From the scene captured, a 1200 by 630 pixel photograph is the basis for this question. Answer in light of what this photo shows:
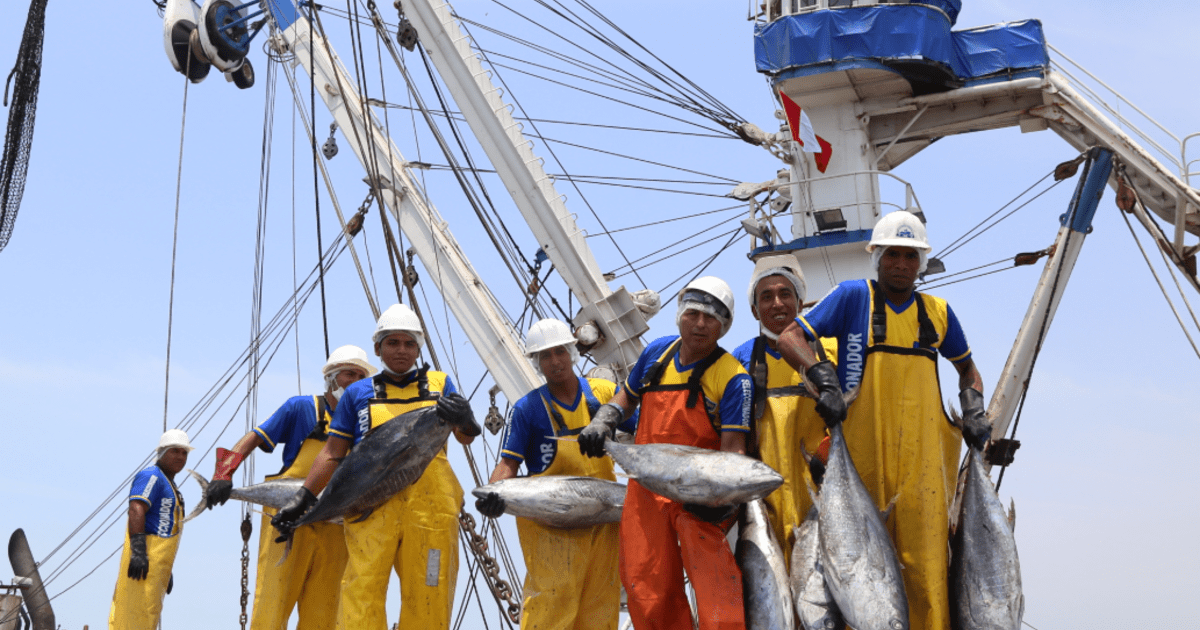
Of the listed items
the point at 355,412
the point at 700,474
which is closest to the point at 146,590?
the point at 355,412

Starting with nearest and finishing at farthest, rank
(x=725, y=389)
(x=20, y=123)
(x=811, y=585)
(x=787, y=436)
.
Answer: (x=811, y=585) < (x=725, y=389) < (x=787, y=436) < (x=20, y=123)

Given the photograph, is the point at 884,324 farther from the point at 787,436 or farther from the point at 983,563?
the point at 983,563

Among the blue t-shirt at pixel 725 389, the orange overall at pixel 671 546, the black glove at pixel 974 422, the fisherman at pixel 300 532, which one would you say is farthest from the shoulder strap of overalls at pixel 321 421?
the black glove at pixel 974 422

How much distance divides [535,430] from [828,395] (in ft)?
6.05

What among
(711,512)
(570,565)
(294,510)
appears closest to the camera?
(711,512)

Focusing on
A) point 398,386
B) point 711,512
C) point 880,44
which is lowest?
point 711,512

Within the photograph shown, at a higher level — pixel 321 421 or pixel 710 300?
pixel 321 421

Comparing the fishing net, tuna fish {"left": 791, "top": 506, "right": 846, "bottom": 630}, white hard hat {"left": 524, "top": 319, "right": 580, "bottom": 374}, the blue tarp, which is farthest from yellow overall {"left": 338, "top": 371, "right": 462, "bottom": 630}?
the blue tarp

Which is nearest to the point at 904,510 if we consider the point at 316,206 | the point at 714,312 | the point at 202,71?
the point at 714,312

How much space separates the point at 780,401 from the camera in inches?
251

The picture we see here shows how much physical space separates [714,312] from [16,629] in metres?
11.2

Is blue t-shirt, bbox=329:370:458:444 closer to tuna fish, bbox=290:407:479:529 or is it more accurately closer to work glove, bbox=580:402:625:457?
tuna fish, bbox=290:407:479:529

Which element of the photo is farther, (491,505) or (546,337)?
(546,337)

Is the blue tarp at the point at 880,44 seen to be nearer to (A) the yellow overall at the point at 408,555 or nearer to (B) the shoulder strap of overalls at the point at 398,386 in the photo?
(B) the shoulder strap of overalls at the point at 398,386
